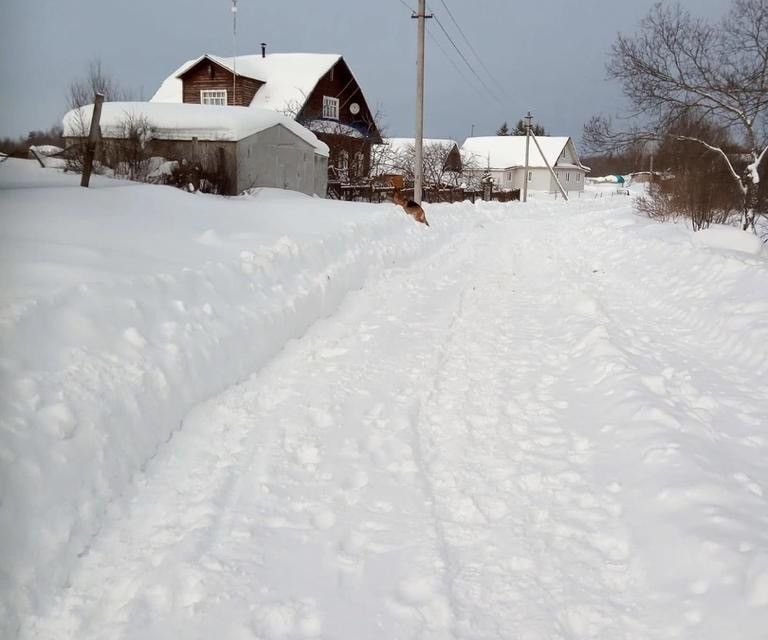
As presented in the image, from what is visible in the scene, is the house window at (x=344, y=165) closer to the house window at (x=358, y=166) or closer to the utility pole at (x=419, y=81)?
the house window at (x=358, y=166)

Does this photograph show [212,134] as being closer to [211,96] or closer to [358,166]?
[358,166]

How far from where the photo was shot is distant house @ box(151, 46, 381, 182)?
34.9m

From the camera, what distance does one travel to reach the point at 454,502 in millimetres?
3506

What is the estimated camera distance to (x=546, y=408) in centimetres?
486

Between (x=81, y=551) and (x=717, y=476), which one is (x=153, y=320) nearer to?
(x=81, y=551)

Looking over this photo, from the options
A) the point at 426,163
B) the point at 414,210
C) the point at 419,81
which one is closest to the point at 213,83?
the point at 426,163

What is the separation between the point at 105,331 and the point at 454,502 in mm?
2781

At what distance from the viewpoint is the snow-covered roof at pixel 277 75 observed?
35.2m

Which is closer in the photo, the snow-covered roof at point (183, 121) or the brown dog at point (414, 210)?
the brown dog at point (414, 210)

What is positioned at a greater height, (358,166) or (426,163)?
(426,163)

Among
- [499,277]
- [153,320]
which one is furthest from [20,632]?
[499,277]

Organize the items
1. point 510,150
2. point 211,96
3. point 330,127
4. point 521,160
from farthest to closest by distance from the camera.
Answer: point 510,150, point 521,160, point 211,96, point 330,127

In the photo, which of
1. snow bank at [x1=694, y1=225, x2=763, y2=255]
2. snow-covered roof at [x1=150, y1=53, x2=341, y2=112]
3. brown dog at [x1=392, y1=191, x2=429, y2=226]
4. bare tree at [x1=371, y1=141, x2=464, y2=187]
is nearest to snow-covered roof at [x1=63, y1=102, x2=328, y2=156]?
brown dog at [x1=392, y1=191, x2=429, y2=226]

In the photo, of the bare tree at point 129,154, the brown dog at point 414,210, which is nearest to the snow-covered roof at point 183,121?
the bare tree at point 129,154
